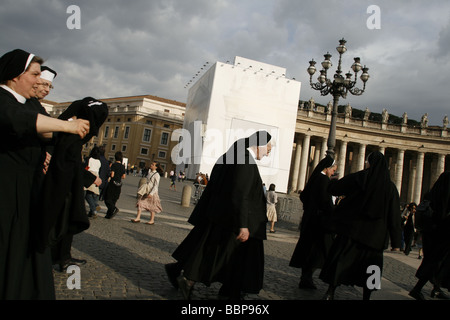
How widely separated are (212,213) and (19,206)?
2.12 m

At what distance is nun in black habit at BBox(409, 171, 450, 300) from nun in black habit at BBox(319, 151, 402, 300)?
1073 millimetres

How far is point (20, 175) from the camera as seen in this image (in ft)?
7.22

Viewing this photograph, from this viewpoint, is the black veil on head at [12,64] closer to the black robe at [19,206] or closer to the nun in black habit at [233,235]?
the black robe at [19,206]

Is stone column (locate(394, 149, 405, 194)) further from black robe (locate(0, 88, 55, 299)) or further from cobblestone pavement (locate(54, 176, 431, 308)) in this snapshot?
black robe (locate(0, 88, 55, 299))

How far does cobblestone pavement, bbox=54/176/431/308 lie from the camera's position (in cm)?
401

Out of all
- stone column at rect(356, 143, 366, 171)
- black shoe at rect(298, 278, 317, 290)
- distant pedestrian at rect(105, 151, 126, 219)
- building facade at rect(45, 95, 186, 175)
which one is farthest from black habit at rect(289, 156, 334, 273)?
building facade at rect(45, 95, 186, 175)

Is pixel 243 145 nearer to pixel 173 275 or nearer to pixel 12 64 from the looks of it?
pixel 173 275

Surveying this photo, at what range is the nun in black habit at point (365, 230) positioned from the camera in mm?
4465

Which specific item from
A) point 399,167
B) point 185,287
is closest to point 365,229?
point 185,287

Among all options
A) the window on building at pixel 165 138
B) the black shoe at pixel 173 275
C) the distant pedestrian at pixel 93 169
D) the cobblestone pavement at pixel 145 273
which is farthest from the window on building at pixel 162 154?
the black shoe at pixel 173 275

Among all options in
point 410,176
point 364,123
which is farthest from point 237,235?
point 410,176

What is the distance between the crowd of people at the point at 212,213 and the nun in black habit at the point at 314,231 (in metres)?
0.01
